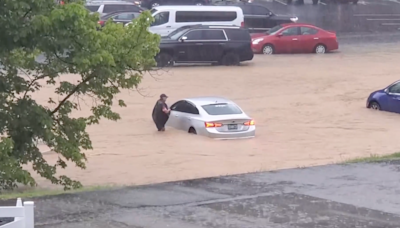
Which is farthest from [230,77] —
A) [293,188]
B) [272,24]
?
[293,188]

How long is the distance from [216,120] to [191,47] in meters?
13.5

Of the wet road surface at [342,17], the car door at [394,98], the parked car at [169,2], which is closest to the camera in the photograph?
the car door at [394,98]

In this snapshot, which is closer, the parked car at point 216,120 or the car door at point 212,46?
the parked car at point 216,120

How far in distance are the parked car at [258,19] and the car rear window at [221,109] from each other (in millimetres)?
21629

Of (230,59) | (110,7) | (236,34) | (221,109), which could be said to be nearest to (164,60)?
(230,59)

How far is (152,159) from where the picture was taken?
66.4 ft

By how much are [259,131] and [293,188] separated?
544 inches

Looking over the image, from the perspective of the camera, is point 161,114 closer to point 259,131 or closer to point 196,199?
point 259,131

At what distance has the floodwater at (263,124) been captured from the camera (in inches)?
753

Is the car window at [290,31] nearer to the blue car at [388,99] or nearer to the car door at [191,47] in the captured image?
the car door at [191,47]

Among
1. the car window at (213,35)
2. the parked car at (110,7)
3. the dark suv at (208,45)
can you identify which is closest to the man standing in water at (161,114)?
the dark suv at (208,45)

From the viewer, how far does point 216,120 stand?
23.0 meters

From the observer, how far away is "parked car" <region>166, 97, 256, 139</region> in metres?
23.0

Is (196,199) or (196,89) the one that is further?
(196,89)
